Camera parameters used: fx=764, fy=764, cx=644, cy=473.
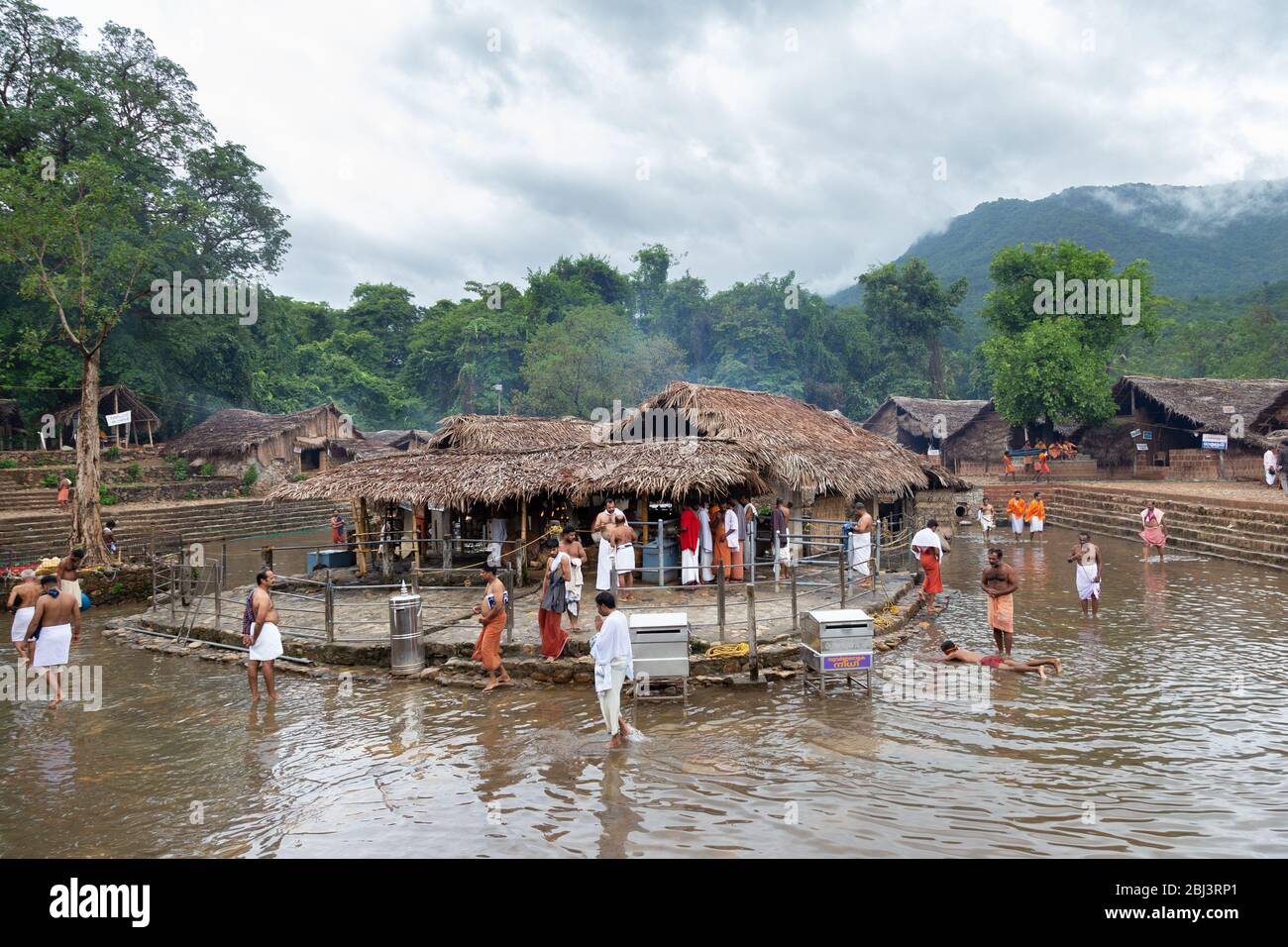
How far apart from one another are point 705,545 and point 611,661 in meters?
7.19

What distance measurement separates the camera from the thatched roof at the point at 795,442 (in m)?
16.9

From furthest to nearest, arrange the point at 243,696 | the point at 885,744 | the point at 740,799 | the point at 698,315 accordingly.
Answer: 1. the point at 698,315
2. the point at 243,696
3. the point at 885,744
4. the point at 740,799

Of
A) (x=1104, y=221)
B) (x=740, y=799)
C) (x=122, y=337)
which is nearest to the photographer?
(x=740, y=799)

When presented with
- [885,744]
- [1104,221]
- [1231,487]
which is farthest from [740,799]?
[1104,221]

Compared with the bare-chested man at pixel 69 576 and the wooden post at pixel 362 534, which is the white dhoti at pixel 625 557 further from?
the bare-chested man at pixel 69 576

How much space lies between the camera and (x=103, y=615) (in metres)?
17.0

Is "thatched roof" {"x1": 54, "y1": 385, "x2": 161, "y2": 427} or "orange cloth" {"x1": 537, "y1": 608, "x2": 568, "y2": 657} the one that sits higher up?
"thatched roof" {"x1": 54, "y1": 385, "x2": 161, "y2": 427}

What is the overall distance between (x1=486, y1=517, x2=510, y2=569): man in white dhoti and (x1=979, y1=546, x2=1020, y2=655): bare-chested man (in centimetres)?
968

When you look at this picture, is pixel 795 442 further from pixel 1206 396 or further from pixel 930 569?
pixel 1206 396

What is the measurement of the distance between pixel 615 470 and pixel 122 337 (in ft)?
110

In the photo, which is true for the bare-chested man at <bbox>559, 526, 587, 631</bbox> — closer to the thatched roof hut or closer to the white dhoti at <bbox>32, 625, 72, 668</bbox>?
the white dhoti at <bbox>32, 625, 72, 668</bbox>
